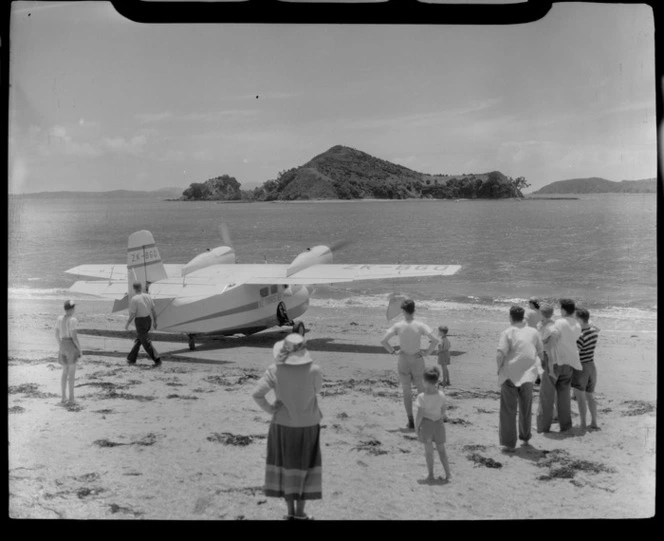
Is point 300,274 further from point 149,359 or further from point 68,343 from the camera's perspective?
point 68,343

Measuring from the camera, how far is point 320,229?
63.7m

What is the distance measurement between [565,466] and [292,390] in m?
2.87

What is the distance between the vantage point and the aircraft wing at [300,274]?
1297 centimetres

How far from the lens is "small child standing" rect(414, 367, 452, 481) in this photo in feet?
18.6

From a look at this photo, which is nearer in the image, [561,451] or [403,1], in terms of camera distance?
[403,1]

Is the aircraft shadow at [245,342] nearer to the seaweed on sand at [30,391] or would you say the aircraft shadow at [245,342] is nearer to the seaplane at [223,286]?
the seaplane at [223,286]

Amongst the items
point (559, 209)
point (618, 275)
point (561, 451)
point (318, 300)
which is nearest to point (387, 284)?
point (318, 300)

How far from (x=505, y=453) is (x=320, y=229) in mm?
57530

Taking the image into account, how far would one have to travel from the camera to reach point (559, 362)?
6777 millimetres

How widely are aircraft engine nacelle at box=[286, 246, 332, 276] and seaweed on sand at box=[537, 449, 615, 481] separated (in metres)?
7.81

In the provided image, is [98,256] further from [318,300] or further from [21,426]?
[21,426]

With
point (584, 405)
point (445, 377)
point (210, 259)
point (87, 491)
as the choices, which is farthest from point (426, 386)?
point (210, 259)

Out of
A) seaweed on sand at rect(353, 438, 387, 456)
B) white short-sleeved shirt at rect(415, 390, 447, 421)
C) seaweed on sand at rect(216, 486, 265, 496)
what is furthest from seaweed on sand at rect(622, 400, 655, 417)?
seaweed on sand at rect(216, 486, 265, 496)

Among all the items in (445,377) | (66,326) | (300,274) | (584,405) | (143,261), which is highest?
(143,261)
